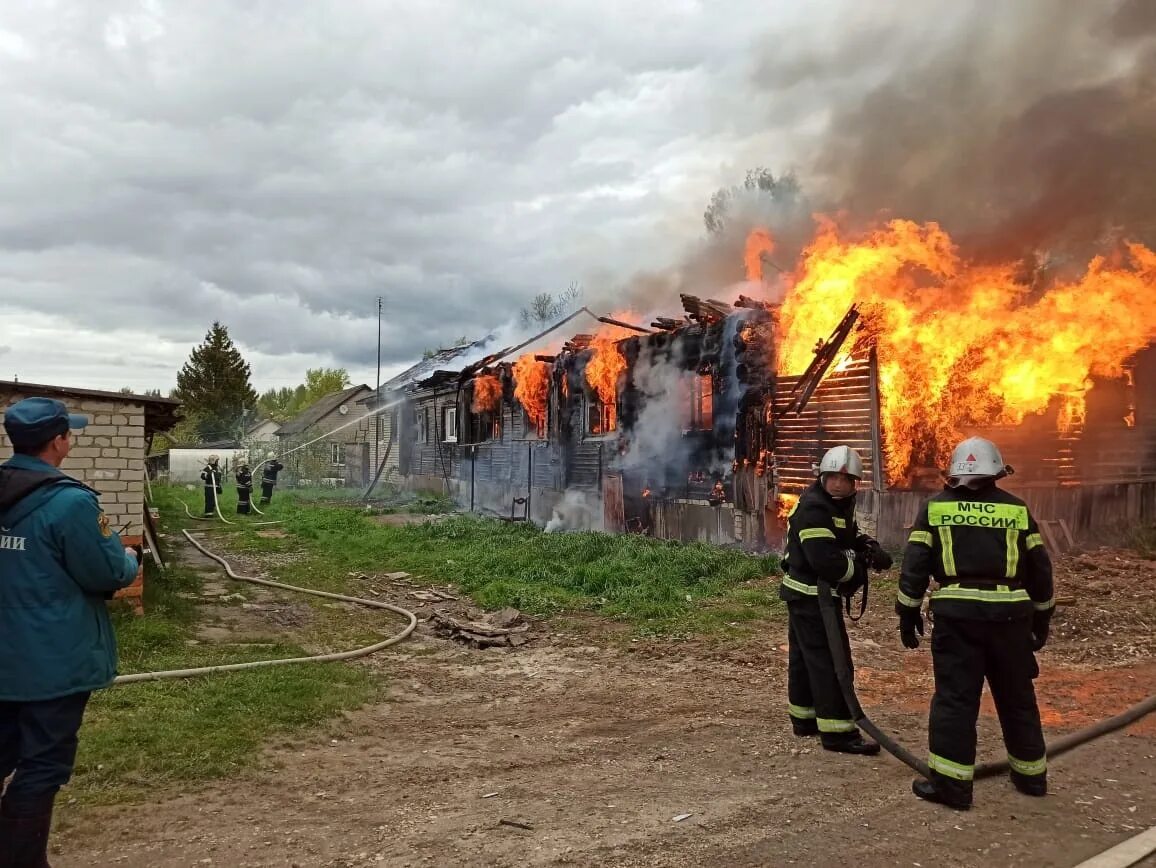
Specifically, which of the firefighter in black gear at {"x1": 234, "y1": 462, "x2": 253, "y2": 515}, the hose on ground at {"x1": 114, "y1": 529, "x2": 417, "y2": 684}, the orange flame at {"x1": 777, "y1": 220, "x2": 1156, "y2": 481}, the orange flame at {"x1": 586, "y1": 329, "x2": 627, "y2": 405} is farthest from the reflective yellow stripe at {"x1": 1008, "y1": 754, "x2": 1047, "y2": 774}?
the firefighter in black gear at {"x1": 234, "y1": 462, "x2": 253, "y2": 515}

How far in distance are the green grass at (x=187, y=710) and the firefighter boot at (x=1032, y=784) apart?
14.6ft

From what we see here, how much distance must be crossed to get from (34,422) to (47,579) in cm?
62

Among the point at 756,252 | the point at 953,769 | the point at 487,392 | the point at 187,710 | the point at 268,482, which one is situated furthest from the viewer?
the point at 268,482

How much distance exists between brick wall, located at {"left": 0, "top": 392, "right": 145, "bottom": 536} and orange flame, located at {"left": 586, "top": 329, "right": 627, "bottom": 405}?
10.6 metres

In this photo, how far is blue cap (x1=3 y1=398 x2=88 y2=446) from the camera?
9.78ft

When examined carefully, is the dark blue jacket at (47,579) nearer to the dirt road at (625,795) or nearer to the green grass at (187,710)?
the dirt road at (625,795)

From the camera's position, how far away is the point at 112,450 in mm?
8664

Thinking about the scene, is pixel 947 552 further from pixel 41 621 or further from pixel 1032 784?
pixel 41 621

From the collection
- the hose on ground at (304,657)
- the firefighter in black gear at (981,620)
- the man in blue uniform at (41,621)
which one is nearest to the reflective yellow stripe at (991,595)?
the firefighter in black gear at (981,620)

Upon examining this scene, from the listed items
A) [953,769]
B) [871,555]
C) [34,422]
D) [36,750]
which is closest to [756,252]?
[871,555]

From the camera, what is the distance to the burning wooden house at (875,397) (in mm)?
12031

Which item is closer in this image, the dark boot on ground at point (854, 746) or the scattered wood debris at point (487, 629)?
the dark boot on ground at point (854, 746)

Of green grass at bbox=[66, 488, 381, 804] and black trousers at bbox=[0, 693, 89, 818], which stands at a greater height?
black trousers at bbox=[0, 693, 89, 818]

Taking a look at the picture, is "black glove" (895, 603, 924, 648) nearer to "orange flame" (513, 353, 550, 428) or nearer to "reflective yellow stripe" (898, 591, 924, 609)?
"reflective yellow stripe" (898, 591, 924, 609)
